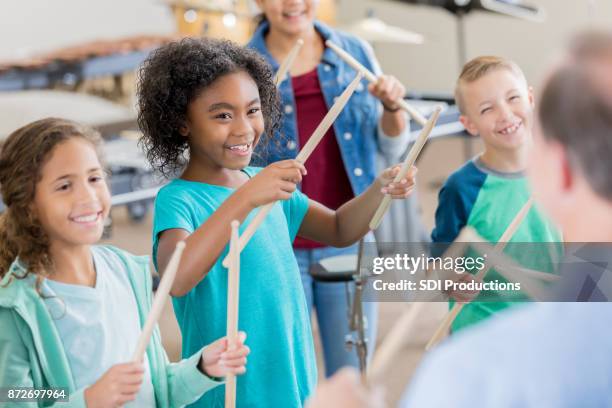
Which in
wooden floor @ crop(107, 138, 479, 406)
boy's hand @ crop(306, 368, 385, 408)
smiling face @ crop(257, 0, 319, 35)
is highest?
smiling face @ crop(257, 0, 319, 35)

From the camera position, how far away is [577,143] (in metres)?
0.65

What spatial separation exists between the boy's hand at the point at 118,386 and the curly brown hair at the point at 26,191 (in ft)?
0.68

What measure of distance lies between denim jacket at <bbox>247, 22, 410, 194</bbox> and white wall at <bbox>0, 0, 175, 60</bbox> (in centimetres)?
474

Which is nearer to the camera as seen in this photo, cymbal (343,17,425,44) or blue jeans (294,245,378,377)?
blue jeans (294,245,378,377)

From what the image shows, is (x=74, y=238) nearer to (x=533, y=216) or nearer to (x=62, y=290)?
(x=62, y=290)

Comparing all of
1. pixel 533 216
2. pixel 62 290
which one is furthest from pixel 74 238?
pixel 533 216

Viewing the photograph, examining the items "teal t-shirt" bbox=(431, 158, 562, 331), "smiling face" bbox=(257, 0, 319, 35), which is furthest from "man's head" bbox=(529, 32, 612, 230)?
"smiling face" bbox=(257, 0, 319, 35)

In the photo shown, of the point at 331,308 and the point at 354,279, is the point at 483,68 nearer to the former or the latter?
the point at 354,279

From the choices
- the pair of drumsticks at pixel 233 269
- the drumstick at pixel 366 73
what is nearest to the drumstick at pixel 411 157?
the pair of drumsticks at pixel 233 269

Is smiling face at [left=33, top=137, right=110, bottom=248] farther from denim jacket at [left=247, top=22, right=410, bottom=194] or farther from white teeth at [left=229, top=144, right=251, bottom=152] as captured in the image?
denim jacket at [left=247, top=22, right=410, bottom=194]

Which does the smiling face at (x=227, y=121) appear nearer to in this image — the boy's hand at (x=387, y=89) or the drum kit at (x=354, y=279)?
the boy's hand at (x=387, y=89)

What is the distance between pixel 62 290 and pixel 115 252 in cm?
14

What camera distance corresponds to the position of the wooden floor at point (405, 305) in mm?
2816

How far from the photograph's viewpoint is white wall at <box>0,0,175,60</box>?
6.77 metres
